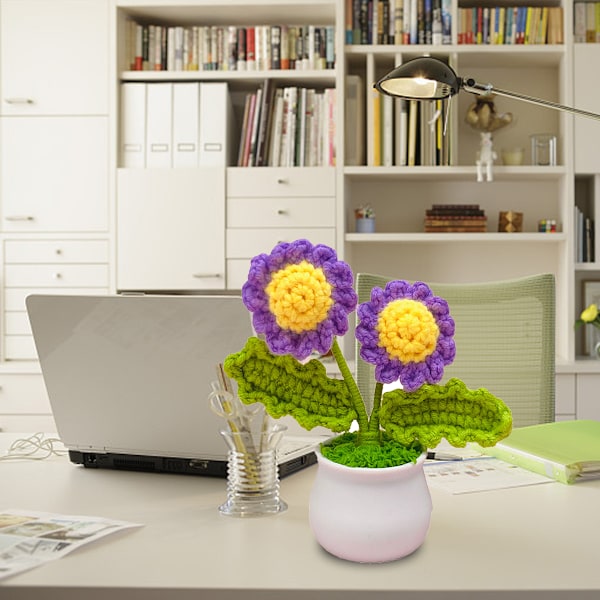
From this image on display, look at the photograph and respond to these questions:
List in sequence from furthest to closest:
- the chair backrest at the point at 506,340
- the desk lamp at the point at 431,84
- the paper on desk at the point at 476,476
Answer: the chair backrest at the point at 506,340, the desk lamp at the point at 431,84, the paper on desk at the point at 476,476

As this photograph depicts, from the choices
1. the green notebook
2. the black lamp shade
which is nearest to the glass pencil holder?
the green notebook

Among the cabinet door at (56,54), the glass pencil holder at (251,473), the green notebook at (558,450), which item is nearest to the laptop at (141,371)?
the glass pencil holder at (251,473)

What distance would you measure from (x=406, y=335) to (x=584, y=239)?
2449mm

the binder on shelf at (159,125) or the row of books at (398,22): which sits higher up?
the row of books at (398,22)

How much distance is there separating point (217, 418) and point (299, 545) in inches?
11.6

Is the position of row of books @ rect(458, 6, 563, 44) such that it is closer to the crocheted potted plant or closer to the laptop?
the laptop

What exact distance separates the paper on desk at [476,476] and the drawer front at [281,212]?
5.85 feet

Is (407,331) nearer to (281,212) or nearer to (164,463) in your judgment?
(164,463)

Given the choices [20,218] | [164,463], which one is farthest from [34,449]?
[20,218]

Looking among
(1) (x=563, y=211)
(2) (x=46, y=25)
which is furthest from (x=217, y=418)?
(2) (x=46, y=25)

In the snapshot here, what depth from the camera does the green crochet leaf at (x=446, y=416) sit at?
0.80 metres

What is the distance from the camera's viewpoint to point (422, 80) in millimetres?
1509

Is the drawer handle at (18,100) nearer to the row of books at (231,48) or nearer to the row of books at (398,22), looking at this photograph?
the row of books at (231,48)

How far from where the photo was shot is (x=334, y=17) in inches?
121
